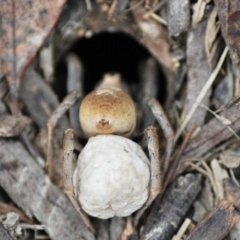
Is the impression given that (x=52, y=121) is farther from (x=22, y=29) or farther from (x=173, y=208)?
(x=173, y=208)

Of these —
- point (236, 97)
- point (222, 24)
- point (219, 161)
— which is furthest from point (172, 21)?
point (219, 161)

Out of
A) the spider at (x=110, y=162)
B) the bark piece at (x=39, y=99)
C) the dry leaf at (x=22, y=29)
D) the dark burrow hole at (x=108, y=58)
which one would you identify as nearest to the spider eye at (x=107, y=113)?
the spider at (x=110, y=162)

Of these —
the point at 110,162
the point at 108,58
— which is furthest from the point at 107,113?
the point at 108,58

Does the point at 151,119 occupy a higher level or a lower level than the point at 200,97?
lower

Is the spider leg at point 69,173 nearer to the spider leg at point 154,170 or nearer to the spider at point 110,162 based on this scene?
the spider at point 110,162

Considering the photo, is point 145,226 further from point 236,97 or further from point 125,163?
point 236,97

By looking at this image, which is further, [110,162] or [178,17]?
[178,17]

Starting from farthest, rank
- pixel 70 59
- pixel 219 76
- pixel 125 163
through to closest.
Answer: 1. pixel 70 59
2. pixel 219 76
3. pixel 125 163
